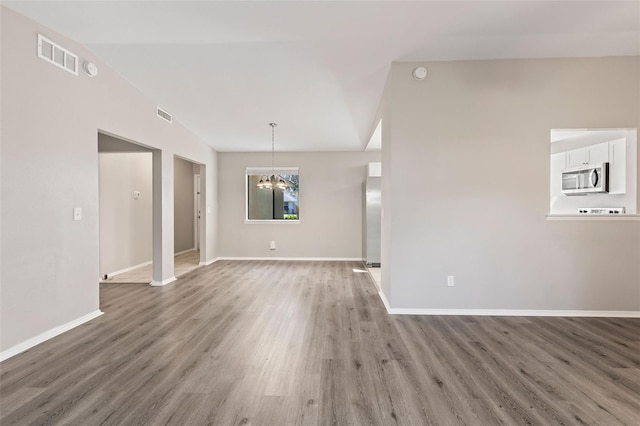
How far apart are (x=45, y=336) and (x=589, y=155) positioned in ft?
23.9

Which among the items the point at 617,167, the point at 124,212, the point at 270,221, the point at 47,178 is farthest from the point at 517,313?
the point at 124,212

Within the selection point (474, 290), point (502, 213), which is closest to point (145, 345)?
point (474, 290)

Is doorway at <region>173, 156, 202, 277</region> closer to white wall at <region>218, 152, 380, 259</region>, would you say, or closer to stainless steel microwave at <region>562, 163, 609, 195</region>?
white wall at <region>218, 152, 380, 259</region>

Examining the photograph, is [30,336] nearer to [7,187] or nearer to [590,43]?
[7,187]

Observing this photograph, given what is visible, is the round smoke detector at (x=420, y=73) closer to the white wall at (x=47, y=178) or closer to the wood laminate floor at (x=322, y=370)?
the wood laminate floor at (x=322, y=370)

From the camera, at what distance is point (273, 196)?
285 inches

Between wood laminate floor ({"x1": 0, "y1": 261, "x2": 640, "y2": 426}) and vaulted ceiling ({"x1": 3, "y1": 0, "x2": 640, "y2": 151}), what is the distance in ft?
9.37

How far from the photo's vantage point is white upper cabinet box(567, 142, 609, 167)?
4.23m

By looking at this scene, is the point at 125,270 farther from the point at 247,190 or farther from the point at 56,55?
the point at 56,55

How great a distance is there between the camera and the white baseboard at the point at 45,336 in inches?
94.0

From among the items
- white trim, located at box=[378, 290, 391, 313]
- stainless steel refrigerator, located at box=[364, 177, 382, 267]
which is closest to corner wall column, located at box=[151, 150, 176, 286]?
white trim, located at box=[378, 290, 391, 313]

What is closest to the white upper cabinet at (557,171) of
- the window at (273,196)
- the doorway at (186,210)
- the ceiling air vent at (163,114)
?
the window at (273,196)

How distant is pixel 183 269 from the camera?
19.3 ft

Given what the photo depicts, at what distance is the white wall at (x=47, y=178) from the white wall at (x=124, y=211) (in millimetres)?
2085
